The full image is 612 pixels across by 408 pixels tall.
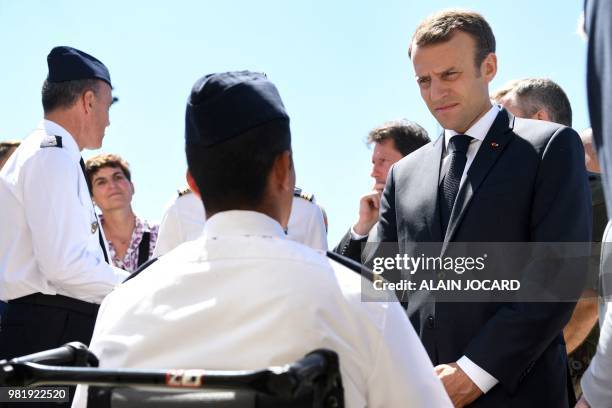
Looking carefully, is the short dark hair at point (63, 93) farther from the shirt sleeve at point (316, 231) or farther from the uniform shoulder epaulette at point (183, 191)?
the shirt sleeve at point (316, 231)

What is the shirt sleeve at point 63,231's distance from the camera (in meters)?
4.69

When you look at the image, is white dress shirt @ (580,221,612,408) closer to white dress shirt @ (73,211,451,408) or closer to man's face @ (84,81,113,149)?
white dress shirt @ (73,211,451,408)

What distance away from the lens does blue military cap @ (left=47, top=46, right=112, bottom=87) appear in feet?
17.7

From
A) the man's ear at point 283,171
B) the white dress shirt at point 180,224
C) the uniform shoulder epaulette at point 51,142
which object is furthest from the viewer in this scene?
the uniform shoulder epaulette at point 51,142

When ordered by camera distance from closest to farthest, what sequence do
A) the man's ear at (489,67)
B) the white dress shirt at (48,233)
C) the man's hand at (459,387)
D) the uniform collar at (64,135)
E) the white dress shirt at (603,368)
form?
the white dress shirt at (603,368)
the man's hand at (459,387)
the man's ear at (489,67)
the white dress shirt at (48,233)
the uniform collar at (64,135)

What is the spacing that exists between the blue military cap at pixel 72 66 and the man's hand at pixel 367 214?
1.85 meters

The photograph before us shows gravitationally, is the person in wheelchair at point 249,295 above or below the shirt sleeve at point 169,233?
above

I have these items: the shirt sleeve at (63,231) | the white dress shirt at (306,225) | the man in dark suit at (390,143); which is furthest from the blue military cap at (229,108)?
the man in dark suit at (390,143)

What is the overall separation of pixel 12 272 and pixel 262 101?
3035mm

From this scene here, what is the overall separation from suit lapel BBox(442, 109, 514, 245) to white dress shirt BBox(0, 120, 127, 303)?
2.22m

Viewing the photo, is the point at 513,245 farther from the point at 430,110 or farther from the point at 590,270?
the point at 430,110

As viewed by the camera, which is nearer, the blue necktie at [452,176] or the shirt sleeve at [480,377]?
the shirt sleeve at [480,377]

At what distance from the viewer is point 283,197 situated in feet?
7.40

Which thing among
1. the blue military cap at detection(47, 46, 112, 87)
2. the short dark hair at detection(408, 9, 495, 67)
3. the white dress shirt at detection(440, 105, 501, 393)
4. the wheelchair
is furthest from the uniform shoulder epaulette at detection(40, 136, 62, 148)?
the wheelchair
